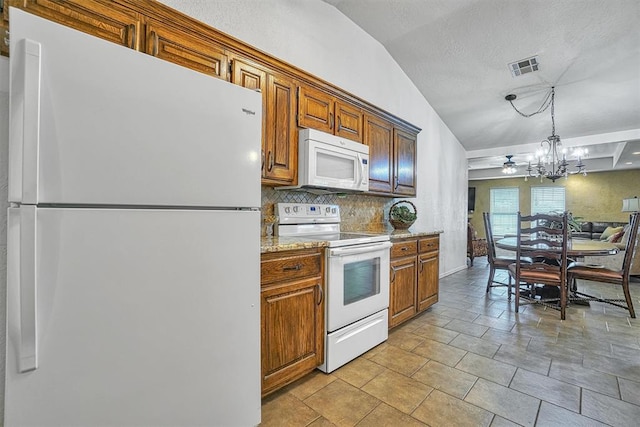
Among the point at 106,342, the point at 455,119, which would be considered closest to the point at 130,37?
the point at 106,342

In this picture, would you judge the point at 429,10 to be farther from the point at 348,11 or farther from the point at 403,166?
the point at 403,166

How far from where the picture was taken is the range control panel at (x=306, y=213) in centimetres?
246

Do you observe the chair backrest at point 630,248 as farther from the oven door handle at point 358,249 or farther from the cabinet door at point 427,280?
the oven door handle at point 358,249

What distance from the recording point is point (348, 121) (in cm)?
273

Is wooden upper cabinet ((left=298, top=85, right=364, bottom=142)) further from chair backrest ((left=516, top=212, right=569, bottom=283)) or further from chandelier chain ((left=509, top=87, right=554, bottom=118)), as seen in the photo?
chandelier chain ((left=509, top=87, right=554, bottom=118))

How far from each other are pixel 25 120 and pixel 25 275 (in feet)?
1.48

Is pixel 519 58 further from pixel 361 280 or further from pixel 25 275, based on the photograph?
pixel 25 275

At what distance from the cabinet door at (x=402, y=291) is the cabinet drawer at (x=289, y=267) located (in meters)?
0.97

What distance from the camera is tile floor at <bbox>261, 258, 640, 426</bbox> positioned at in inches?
63.6

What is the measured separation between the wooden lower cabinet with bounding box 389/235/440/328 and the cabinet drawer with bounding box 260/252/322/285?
3.16 feet

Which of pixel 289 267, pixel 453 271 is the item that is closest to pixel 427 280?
pixel 289 267

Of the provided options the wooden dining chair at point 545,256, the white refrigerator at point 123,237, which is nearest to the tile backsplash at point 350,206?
the white refrigerator at point 123,237

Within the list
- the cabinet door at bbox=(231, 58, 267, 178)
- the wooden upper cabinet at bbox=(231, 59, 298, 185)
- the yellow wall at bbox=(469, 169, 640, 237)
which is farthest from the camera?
the yellow wall at bbox=(469, 169, 640, 237)

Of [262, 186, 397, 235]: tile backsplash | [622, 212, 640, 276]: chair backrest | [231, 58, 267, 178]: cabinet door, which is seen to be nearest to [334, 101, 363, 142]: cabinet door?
[262, 186, 397, 235]: tile backsplash
